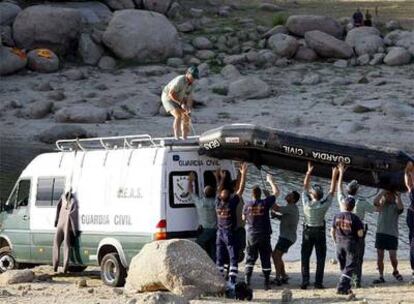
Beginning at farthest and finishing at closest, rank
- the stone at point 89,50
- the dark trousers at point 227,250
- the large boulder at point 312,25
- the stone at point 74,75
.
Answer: the large boulder at point 312,25
the stone at point 89,50
the stone at point 74,75
the dark trousers at point 227,250

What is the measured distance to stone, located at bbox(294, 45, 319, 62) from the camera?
1887 inches

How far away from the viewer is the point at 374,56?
47.1 meters

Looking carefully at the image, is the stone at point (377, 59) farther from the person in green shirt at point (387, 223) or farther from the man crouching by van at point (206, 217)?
the man crouching by van at point (206, 217)

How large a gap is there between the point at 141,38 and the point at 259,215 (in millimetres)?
32870

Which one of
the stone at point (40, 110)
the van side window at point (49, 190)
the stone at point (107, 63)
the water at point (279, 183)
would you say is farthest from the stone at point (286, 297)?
the stone at point (107, 63)

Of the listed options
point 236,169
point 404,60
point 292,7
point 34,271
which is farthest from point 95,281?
point 292,7

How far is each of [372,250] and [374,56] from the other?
24.6 metres

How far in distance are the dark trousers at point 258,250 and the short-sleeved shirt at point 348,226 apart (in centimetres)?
129

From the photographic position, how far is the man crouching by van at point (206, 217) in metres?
17.4

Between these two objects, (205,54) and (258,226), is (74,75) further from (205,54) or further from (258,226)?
(258,226)

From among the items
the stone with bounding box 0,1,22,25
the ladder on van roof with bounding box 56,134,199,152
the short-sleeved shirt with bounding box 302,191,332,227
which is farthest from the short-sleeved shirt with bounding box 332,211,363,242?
the stone with bounding box 0,1,22,25

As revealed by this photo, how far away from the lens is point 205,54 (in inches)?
1949

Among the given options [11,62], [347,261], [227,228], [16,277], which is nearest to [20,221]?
[16,277]

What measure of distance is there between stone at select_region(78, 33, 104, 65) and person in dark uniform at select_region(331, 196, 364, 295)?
3350 cm
